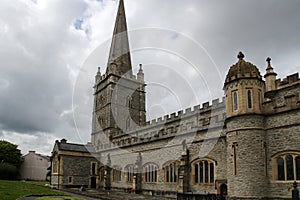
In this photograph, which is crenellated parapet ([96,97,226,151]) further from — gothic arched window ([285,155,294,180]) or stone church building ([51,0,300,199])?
gothic arched window ([285,155,294,180])

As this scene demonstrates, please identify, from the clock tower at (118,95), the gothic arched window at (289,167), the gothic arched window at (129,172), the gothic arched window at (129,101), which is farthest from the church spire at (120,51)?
the gothic arched window at (289,167)

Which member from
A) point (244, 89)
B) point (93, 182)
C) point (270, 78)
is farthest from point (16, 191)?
point (270, 78)

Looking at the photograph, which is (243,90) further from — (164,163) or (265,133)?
(164,163)

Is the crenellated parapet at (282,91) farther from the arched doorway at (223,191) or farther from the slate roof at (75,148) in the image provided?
the slate roof at (75,148)

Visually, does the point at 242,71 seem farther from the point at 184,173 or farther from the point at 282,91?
the point at 184,173

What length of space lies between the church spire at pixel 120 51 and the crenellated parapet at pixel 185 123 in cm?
1443

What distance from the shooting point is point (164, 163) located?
95.8 ft

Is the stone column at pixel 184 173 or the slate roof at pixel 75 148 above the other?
the slate roof at pixel 75 148

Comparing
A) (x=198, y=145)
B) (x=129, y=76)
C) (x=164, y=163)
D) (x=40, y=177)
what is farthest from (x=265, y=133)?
(x=40, y=177)

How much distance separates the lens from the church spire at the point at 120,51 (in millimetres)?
53500

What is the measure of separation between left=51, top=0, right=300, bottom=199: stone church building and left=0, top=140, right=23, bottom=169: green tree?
825 inches

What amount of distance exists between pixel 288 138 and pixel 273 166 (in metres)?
2.03

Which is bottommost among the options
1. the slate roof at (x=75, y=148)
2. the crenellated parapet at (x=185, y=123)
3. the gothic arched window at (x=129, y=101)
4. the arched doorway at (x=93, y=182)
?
the arched doorway at (x=93, y=182)

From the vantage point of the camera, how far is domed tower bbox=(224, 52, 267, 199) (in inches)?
712
